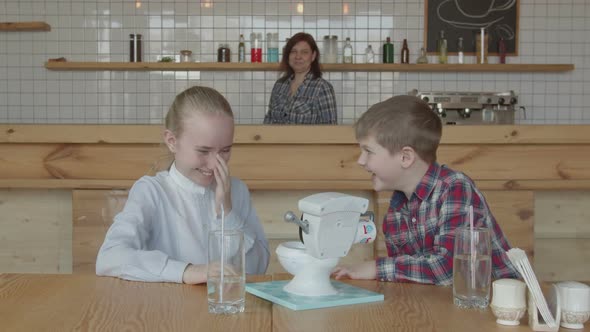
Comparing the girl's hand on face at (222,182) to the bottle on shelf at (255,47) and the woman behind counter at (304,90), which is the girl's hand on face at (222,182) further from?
the bottle on shelf at (255,47)

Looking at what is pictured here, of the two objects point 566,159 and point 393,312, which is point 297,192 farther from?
point 393,312

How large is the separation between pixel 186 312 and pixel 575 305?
0.61m

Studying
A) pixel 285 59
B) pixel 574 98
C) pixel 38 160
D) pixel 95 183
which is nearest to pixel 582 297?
pixel 95 183

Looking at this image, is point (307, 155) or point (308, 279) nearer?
point (308, 279)

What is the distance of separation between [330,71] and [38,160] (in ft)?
8.45

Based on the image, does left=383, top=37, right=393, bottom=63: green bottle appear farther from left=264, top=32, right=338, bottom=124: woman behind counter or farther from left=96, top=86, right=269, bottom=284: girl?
left=96, top=86, right=269, bottom=284: girl

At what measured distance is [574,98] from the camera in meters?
5.50

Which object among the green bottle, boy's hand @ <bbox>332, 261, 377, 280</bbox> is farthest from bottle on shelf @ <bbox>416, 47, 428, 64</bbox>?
boy's hand @ <bbox>332, 261, 377, 280</bbox>

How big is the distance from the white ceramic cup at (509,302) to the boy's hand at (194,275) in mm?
547

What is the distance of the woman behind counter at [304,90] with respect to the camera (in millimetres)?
4590

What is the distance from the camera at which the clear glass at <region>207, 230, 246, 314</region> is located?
1242 mm

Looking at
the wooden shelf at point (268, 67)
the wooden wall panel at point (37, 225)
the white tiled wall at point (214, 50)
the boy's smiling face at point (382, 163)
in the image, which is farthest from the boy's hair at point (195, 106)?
the white tiled wall at point (214, 50)

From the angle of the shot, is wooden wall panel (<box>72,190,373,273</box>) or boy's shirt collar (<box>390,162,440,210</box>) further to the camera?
wooden wall panel (<box>72,190,373,273</box>)

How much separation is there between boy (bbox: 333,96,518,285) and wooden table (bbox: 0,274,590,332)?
0.29 metres
